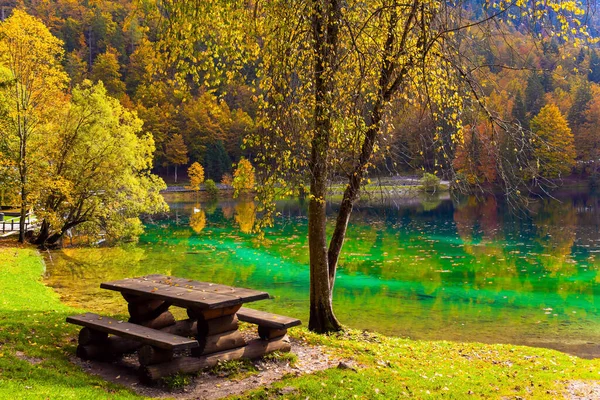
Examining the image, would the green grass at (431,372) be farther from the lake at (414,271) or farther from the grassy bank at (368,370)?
the lake at (414,271)

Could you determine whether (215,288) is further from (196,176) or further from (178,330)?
(196,176)

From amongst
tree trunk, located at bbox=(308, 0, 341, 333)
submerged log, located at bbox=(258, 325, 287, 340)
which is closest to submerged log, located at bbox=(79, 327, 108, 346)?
submerged log, located at bbox=(258, 325, 287, 340)

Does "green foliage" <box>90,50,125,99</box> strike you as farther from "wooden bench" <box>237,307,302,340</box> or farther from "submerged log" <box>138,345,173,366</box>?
"submerged log" <box>138,345,173,366</box>

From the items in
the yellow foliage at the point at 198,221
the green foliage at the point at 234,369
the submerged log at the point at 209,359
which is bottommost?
the yellow foliage at the point at 198,221

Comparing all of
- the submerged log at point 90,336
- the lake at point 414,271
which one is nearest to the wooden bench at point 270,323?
the submerged log at point 90,336

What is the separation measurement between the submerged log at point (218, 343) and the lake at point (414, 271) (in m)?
3.51

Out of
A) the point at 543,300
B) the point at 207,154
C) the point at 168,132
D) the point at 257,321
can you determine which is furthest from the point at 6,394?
the point at 168,132

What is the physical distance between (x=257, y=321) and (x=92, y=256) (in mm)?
21936

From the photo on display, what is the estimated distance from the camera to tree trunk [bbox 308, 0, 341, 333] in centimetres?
888

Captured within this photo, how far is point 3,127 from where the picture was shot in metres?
26.9

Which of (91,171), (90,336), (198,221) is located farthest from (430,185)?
(198,221)

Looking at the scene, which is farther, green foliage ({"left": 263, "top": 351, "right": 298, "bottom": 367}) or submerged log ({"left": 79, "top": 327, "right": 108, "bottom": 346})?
green foliage ({"left": 263, "top": 351, "right": 298, "bottom": 367})

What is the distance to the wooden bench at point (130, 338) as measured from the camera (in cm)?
745

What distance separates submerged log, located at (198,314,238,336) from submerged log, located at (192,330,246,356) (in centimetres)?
A: 6
